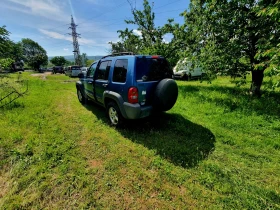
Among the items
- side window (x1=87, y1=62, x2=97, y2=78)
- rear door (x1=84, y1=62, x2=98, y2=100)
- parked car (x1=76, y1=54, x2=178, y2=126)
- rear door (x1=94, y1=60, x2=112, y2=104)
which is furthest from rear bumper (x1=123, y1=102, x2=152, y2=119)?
side window (x1=87, y1=62, x2=97, y2=78)

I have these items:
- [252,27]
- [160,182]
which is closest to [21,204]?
[160,182]

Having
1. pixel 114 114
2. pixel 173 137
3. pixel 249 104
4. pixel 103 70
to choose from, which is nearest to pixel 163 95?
pixel 173 137

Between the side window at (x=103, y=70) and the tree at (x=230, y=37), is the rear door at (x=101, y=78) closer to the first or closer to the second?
the side window at (x=103, y=70)

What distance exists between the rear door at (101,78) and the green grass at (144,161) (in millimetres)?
889

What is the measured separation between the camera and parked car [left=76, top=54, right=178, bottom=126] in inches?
143

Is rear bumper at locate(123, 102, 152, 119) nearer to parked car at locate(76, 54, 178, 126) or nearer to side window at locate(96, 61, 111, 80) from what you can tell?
parked car at locate(76, 54, 178, 126)

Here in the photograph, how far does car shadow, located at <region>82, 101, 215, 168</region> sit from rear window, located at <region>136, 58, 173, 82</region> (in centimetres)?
140

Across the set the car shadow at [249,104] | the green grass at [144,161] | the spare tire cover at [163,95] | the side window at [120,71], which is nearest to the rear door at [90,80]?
the green grass at [144,161]

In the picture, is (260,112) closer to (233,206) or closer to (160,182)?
(233,206)

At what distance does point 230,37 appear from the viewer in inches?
268

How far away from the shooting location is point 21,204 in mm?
2137

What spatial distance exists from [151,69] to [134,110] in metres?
1.19

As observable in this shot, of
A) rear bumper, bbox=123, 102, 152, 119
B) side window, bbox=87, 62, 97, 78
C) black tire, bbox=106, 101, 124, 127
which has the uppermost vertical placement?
side window, bbox=87, 62, 97, 78

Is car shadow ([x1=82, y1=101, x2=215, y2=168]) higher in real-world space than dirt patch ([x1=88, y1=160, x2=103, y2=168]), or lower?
higher
